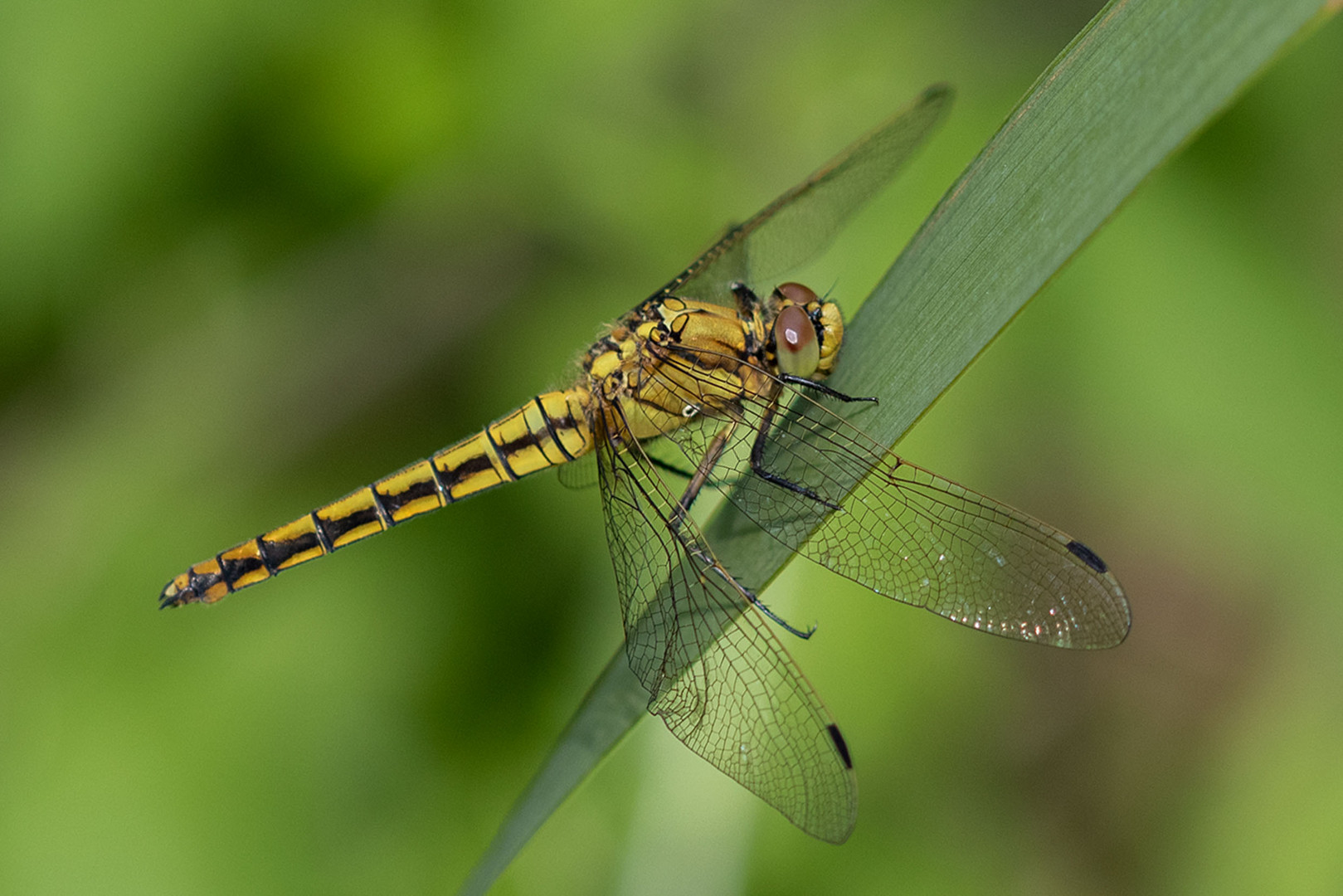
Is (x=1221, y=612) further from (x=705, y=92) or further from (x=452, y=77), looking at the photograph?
(x=452, y=77)

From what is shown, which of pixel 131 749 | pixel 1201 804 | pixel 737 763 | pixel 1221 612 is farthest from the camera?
pixel 1221 612

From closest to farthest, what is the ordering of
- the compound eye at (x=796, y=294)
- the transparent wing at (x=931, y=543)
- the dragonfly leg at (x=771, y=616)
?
the dragonfly leg at (x=771, y=616) < the transparent wing at (x=931, y=543) < the compound eye at (x=796, y=294)

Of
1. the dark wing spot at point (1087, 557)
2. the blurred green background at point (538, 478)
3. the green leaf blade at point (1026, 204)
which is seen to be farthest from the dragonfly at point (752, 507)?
the blurred green background at point (538, 478)

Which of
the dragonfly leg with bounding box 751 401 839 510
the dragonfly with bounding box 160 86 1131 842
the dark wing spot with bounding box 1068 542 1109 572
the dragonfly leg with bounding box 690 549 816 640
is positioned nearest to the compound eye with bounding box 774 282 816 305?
the dragonfly with bounding box 160 86 1131 842

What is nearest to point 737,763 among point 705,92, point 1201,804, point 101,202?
point 1201,804

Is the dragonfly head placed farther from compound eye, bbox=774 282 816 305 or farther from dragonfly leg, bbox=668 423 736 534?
dragonfly leg, bbox=668 423 736 534

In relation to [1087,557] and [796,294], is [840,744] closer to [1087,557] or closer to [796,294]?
[1087,557]

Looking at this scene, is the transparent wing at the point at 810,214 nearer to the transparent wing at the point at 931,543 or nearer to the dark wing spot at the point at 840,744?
the transparent wing at the point at 931,543

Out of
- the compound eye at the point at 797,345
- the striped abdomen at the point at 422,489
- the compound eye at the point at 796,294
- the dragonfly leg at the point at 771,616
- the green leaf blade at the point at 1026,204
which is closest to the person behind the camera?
the green leaf blade at the point at 1026,204
